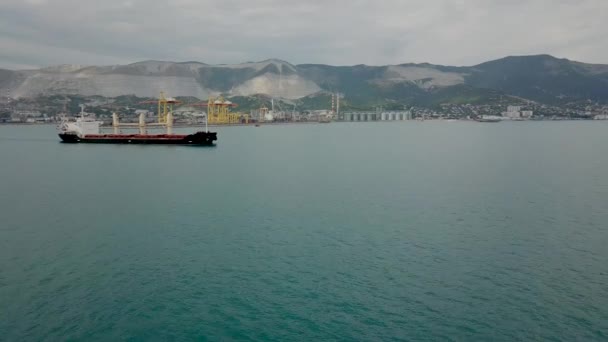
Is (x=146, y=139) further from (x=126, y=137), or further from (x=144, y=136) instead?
(x=126, y=137)

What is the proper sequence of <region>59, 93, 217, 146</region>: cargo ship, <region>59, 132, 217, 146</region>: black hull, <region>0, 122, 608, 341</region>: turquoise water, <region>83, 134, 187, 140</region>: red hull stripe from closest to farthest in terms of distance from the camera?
<region>0, 122, 608, 341</region>: turquoise water → <region>59, 132, 217, 146</region>: black hull → <region>59, 93, 217, 146</region>: cargo ship → <region>83, 134, 187, 140</region>: red hull stripe

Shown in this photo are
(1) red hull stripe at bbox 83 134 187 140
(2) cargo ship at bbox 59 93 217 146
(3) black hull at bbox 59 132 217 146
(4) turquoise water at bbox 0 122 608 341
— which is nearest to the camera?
(4) turquoise water at bbox 0 122 608 341

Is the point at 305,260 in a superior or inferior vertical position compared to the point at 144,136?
inferior

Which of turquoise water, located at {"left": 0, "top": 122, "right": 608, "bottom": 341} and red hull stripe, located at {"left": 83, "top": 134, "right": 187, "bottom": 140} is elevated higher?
red hull stripe, located at {"left": 83, "top": 134, "right": 187, "bottom": 140}

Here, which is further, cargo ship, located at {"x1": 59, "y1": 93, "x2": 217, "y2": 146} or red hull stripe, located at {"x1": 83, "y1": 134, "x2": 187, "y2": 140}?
red hull stripe, located at {"x1": 83, "y1": 134, "x2": 187, "y2": 140}

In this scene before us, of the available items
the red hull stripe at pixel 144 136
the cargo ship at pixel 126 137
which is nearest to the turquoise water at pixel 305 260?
the cargo ship at pixel 126 137

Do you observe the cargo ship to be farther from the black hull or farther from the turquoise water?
the turquoise water

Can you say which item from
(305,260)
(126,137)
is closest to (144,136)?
(126,137)

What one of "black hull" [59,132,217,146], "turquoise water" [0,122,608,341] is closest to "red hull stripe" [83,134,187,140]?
"black hull" [59,132,217,146]
